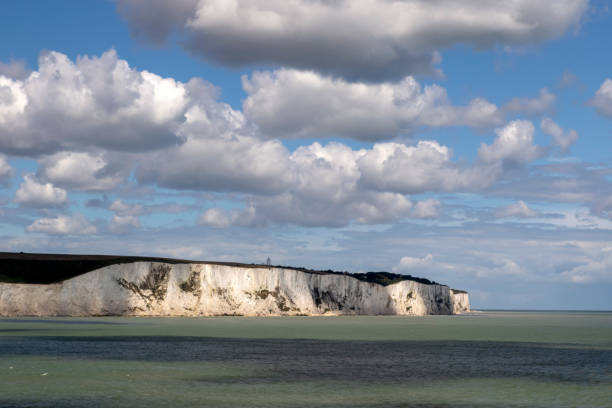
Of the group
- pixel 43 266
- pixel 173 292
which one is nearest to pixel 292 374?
pixel 173 292

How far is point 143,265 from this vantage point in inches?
3792

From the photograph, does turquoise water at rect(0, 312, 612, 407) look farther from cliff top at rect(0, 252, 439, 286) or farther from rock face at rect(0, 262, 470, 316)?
cliff top at rect(0, 252, 439, 286)

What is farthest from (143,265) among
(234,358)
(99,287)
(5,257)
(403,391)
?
(403,391)

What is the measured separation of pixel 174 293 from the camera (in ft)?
319

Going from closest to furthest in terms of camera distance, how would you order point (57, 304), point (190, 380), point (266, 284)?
1. point (190, 380)
2. point (57, 304)
3. point (266, 284)

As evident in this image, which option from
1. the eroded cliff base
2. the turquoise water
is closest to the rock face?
the eroded cliff base

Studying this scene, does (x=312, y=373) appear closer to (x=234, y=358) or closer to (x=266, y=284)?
(x=234, y=358)

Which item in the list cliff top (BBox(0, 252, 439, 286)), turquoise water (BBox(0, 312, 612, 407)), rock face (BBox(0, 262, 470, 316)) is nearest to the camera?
turquoise water (BBox(0, 312, 612, 407))

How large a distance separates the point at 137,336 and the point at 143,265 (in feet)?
147

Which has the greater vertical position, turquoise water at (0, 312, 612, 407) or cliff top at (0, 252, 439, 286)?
cliff top at (0, 252, 439, 286)

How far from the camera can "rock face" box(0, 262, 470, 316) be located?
92188 millimetres

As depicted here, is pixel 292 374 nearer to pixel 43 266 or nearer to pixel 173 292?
pixel 173 292

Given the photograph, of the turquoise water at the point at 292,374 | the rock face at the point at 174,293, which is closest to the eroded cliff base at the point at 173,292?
the rock face at the point at 174,293

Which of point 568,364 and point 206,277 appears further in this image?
point 206,277
